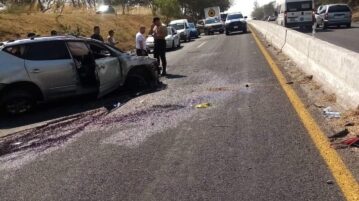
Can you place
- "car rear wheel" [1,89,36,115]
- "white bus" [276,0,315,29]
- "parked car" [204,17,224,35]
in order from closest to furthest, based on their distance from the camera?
"car rear wheel" [1,89,36,115]
"white bus" [276,0,315,29]
"parked car" [204,17,224,35]

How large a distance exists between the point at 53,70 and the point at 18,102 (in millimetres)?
947

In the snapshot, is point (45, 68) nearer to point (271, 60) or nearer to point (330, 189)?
point (330, 189)

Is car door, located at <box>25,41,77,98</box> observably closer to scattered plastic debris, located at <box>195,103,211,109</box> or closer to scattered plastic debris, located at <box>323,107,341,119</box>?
scattered plastic debris, located at <box>195,103,211,109</box>

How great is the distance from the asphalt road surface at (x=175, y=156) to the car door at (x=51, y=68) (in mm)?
1090

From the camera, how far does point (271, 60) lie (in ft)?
51.3

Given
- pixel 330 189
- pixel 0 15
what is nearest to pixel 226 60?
pixel 330 189

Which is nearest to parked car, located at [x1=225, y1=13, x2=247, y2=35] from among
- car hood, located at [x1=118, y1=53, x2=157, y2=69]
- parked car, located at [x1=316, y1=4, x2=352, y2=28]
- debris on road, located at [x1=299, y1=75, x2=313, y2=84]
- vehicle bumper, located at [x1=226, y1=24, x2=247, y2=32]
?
vehicle bumper, located at [x1=226, y1=24, x2=247, y2=32]

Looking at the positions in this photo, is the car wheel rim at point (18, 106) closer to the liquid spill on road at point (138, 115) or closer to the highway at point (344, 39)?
the liquid spill on road at point (138, 115)

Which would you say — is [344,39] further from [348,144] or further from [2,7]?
[2,7]

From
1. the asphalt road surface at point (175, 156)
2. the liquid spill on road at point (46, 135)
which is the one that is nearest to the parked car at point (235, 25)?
the asphalt road surface at point (175, 156)

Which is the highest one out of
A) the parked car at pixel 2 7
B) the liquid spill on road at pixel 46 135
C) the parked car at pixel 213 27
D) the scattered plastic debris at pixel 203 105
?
the parked car at pixel 2 7

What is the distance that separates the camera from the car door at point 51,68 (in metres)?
9.62

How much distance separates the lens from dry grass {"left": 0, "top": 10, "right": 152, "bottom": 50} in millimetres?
27234

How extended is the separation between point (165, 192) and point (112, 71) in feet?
20.8
